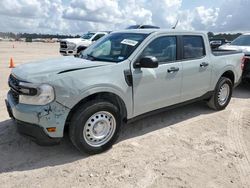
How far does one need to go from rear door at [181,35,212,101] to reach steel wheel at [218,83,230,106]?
0.66 meters

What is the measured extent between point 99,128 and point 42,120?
0.88 metres

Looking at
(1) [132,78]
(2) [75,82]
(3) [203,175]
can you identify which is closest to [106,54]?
(1) [132,78]

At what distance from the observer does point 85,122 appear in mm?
3635

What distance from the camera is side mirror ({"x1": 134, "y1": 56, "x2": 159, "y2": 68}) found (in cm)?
396

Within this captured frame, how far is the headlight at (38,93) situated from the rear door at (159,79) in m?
1.34

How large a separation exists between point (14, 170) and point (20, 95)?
999mm

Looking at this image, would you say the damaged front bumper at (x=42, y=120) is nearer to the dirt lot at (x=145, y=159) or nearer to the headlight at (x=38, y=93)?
the headlight at (x=38, y=93)

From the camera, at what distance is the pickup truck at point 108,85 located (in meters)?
3.41

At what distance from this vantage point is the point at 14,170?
11.2 feet

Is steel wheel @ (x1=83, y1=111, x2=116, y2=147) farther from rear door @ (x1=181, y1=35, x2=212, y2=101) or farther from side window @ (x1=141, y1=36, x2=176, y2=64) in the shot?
rear door @ (x1=181, y1=35, x2=212, y2=101)

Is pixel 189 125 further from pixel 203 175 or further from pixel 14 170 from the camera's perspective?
pixel 14 170

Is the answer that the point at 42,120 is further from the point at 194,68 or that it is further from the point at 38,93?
the point at 194,68

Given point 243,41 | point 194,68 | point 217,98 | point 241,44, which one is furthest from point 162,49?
point 243,41

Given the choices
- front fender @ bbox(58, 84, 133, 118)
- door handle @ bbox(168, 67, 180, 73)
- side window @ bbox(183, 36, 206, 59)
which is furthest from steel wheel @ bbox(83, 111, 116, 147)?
side window @ bbox(183, 36, 206, 59)
